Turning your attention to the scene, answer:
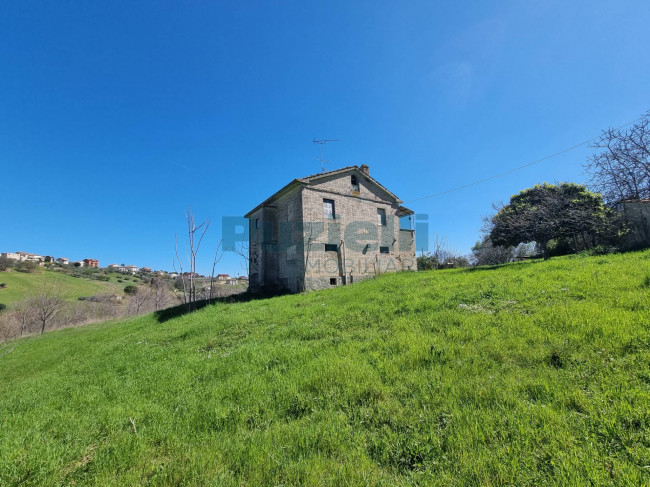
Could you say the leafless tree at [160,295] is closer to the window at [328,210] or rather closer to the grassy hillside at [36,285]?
the grassy hillside at [36,285]

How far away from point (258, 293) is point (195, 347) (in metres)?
10.9

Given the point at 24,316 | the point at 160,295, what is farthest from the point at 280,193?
the point at 160,295

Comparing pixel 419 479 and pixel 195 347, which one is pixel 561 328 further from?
pixel 195 347

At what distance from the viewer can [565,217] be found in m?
13.8

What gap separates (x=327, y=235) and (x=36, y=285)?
2076 inches

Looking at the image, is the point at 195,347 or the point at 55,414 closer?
the point at 55,414

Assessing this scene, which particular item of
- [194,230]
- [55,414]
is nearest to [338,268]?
[194,230]

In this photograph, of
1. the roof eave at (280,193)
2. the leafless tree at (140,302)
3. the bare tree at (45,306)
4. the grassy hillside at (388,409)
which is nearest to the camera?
the grassy hillside at (388,409)

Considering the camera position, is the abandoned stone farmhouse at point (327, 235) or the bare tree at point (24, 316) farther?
the bare tree at point (24, 316)

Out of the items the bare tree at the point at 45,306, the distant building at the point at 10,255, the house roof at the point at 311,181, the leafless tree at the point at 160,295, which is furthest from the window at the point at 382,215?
the distant building at the point at 10,255

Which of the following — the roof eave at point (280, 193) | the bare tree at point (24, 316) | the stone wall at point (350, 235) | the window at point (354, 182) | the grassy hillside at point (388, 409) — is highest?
the window at point (354, 182)

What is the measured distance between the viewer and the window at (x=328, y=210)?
16719 mm

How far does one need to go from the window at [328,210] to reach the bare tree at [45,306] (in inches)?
1232

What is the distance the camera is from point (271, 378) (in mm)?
3990
